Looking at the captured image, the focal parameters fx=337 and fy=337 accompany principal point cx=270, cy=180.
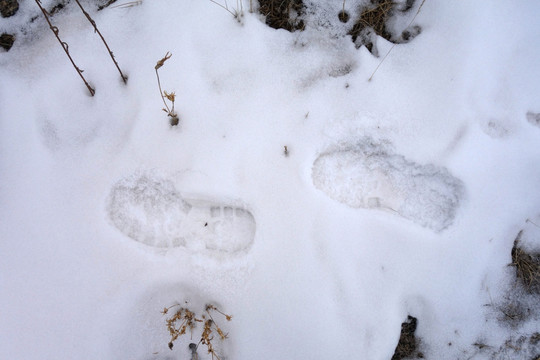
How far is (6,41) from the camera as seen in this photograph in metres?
2.26

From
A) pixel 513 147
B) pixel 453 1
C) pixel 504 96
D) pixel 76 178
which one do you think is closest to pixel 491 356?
pixel 513 147

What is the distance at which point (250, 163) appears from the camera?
216cm

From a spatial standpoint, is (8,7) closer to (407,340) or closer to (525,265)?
(407,340)

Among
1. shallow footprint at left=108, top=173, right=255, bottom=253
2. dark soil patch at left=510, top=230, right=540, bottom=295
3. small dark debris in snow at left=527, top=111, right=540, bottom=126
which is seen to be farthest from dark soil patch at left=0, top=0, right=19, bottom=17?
dark soil patch at left=510, top=230, right=540, bottom=295

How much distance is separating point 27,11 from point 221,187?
179 centimetres

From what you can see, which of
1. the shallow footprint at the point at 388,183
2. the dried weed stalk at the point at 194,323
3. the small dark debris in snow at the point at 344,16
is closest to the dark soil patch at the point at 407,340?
the shallow footprint at the point at 388,183

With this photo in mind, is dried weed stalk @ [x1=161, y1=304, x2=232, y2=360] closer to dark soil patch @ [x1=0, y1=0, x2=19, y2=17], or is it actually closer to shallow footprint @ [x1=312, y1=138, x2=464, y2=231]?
shallow footprint @ [x1=312, y1=138, x2=464, y2=231]

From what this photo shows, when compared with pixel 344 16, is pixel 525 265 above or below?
below

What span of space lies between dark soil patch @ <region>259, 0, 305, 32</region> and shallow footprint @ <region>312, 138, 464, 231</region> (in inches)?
35.9

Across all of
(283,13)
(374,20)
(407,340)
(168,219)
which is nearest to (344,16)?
(374,20)

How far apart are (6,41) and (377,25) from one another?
2.49 meters

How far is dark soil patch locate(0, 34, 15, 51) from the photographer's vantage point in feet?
7.41

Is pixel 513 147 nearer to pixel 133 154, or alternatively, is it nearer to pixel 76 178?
pixel 133 154

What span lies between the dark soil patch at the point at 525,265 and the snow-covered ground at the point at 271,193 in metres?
0.05
